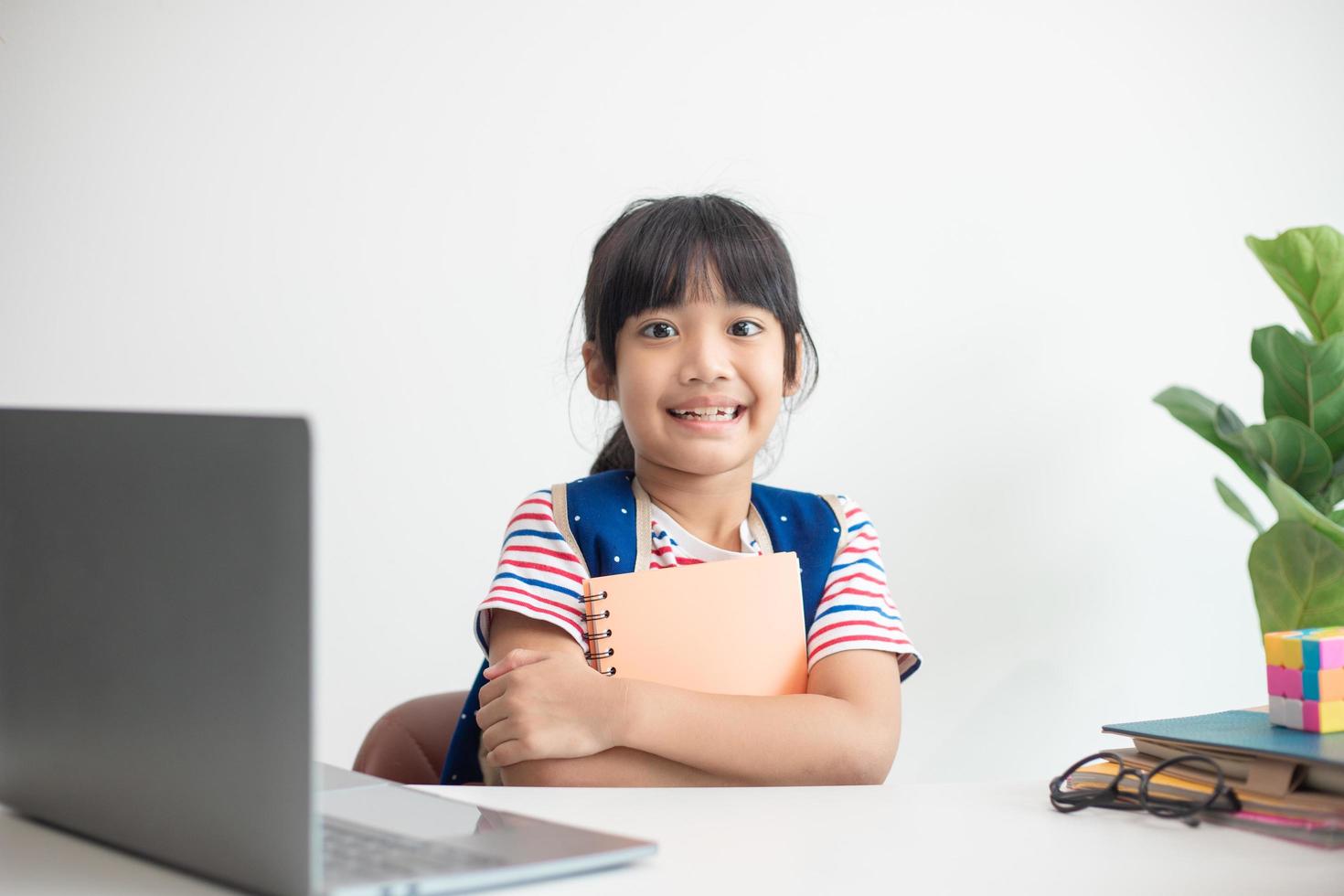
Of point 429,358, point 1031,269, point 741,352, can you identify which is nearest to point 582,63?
point 429,358

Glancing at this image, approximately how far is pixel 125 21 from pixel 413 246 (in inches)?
20.1

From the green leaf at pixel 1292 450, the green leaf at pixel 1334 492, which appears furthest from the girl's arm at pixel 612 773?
the green leaf at pixel 1334 492

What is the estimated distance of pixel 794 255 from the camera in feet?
6.82

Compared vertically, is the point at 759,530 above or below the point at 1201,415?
below

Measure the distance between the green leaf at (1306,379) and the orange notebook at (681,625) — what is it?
2.81ft

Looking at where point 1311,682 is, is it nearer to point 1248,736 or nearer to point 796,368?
point 1248,736

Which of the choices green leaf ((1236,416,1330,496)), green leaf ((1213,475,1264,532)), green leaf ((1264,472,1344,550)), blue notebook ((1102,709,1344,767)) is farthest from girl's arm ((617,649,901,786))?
green leaf ((1213,475,1264,532))

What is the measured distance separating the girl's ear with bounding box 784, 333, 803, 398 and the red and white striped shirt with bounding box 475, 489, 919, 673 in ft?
0.50

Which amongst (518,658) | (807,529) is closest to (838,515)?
(807,529)

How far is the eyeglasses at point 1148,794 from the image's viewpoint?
74 cm

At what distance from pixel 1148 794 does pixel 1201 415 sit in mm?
1042

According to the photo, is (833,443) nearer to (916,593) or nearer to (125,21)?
(916,593)

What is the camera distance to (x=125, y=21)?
182 centimetres

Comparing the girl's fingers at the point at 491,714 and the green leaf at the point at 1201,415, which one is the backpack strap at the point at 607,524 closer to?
the girl's fingers at the point at 491,714
